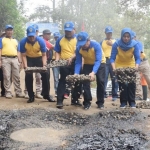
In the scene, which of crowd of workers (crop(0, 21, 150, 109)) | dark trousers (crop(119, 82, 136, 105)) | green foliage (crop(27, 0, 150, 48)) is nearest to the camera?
crowd of workers (crop(0, 21, 150, 109))

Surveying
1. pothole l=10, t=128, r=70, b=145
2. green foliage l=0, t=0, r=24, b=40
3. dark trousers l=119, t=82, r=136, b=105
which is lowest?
pothole l=10, t=128, r=70, b=145

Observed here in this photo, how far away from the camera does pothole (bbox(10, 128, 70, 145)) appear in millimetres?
5227

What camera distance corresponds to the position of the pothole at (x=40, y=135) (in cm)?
523

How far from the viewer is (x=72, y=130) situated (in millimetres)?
5938

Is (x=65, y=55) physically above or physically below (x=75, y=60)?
above

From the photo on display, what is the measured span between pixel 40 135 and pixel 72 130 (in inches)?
26.8

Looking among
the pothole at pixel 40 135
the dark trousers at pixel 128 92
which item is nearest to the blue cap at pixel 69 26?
the dark trousers at pixel 128 92

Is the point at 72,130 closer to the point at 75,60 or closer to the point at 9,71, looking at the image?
the point at 75,60

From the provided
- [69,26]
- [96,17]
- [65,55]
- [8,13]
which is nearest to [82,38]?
[69,26]

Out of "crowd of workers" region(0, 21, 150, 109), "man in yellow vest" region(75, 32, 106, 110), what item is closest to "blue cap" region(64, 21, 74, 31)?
"crowd of workers" region(0, 21, 150, 109)

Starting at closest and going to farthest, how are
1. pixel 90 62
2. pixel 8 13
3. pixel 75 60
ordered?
1. pixel 90 62
2. pixel 75 60
3. pixel 8 13

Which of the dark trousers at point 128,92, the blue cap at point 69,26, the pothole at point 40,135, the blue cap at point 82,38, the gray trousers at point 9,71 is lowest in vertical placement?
the pothole at point 40,135

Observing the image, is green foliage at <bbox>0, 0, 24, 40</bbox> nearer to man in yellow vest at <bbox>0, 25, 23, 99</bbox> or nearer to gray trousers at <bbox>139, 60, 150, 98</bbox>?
man in yellow vest at <bbox>0, 25, 23, 99</bbox>

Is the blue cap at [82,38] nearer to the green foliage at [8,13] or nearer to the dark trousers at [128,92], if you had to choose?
the dark trousers at [128,92]
